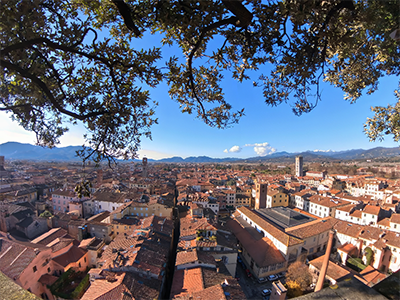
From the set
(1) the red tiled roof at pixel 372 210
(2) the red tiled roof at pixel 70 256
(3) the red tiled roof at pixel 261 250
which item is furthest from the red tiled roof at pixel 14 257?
(1) the red tiled roof at pixel 372 210

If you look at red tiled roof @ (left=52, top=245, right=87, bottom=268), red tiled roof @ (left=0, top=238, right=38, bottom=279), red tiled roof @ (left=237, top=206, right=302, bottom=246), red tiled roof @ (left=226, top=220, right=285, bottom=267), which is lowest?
red tiled roof @ (left=226, top=220, right=285, bottom=267)

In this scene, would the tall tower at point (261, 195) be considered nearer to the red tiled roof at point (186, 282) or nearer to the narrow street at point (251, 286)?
the narrow street at point (251, 286)

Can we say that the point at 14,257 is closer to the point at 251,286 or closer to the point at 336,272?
the point at 251,286

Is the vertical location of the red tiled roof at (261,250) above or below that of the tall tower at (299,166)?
below

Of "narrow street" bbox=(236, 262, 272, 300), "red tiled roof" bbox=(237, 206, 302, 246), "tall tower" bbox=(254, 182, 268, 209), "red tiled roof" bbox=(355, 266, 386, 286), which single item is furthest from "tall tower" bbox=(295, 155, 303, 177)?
"narrow street" bbox=(236, 262, 272, 300)

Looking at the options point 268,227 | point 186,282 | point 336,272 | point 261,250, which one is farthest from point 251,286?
point 268,227

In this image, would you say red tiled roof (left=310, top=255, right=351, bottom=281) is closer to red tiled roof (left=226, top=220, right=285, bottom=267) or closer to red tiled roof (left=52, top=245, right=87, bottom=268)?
red tiled roof (left=226, top=220, right=285, bottom=267)

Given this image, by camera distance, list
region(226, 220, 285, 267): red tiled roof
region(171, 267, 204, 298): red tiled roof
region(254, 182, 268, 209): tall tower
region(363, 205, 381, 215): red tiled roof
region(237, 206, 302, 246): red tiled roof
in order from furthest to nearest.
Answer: region(254, 182, 268, 209): tall tower, region(363, 205, 381, 215): red tiled roof, region(237, 206, 302, 246): red tiled roof, region(226, 220, 285, 267): red tiled roof, region(171, 267, 204, 298): red tiled roof

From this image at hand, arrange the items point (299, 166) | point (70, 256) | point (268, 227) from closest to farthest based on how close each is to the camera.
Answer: point (70, 256) → point (268, 227) → point (299, 166)

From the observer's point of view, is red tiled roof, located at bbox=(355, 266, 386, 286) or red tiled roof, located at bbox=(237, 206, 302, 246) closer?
red tiled roof, located at bbox=(355, 266, 386, 286)

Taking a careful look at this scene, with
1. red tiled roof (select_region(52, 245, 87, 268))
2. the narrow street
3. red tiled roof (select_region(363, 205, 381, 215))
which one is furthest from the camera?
red tiled roof (select_region(363, 205, 381, 215))

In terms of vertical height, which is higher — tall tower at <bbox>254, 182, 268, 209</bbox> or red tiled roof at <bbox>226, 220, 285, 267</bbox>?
tall tower at <bbox>254, 182, 268, 209</bbox>

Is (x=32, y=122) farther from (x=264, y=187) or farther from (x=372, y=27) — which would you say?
(x=264, y=187)

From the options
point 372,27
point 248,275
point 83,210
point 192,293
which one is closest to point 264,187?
point 248,275
